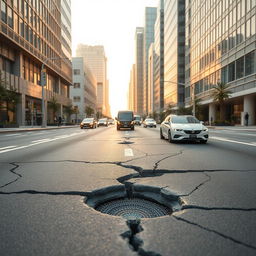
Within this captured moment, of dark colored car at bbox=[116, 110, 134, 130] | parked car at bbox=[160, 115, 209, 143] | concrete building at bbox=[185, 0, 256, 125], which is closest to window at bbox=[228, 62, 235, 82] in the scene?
concrete building at bbox=[185, 0, 256, 125]

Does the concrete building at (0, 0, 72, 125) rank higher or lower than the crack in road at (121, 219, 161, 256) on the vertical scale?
higher

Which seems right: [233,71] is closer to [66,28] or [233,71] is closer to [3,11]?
[3,11]

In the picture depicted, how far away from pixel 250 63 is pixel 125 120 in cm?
2019

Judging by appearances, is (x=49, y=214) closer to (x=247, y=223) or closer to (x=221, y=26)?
(x=247, y=223)

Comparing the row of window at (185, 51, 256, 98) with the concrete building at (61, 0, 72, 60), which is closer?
the row of window at (185, 51, 256, 98)

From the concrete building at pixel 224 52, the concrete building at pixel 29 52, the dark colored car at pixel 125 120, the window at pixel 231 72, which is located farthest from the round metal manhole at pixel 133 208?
the window at pixel 231 72

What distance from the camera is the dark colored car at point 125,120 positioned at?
30562mm

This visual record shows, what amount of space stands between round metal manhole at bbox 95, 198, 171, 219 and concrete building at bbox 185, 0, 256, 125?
34405mm

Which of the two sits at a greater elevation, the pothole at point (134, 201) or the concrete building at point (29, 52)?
the concrete building at point (29, 52)

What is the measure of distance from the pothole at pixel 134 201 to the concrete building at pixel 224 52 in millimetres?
34032

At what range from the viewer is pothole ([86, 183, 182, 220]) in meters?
2.80

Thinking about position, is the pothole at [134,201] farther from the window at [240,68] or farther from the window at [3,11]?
the window at [240,68]

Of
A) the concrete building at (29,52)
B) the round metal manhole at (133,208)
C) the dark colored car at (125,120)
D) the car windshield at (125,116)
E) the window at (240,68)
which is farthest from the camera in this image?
the window at (240,68)

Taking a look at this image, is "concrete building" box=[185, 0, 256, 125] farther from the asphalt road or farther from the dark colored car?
the asphalt road
